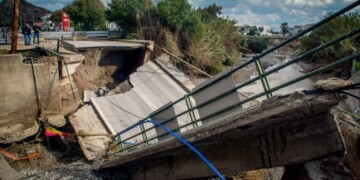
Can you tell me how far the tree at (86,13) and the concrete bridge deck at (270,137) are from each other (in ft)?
93.7

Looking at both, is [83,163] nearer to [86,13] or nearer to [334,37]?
[334,37]

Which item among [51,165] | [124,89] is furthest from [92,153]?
[124,89]

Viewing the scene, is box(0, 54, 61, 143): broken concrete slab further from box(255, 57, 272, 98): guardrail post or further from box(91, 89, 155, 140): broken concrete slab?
box(255, 57, 272, 98): guardrail post

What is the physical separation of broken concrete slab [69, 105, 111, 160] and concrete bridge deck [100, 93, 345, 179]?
5.71 meters

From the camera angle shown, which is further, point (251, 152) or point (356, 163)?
point (356, 163)

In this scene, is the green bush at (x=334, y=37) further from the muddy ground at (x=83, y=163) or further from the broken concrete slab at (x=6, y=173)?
the broken concrete slab at (x=6, y=173)

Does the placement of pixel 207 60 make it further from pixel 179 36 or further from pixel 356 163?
pixel 356 163

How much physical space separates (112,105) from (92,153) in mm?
3229

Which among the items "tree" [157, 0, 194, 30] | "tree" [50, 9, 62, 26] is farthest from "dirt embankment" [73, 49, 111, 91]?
"tree" [50, 9, 62, 26]

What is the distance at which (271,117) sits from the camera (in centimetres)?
278

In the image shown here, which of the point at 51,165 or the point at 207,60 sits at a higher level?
the point at 207,60

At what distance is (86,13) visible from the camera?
3100 centimetres

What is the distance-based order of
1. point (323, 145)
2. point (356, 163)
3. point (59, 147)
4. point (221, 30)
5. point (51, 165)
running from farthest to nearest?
point (221, 30)
point (59, 147)
point (51, 165)
point (356, 163)
point (323, 145)

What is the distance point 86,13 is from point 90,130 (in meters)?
23.8
